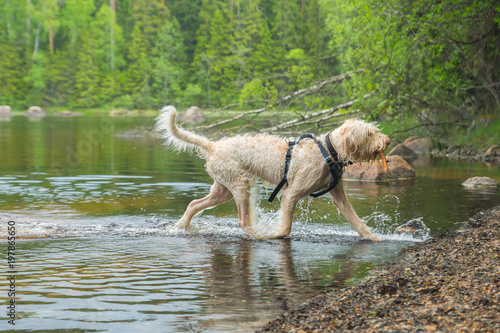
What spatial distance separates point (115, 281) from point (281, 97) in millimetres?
17078

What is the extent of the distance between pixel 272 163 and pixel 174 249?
1908mm

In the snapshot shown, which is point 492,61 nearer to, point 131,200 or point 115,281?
point 131,200

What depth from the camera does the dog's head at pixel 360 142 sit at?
816 centimetres

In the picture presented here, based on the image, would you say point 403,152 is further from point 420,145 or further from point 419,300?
point 419,300

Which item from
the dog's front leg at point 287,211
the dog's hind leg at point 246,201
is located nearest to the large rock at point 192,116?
the dog's hind leg at point 246,201

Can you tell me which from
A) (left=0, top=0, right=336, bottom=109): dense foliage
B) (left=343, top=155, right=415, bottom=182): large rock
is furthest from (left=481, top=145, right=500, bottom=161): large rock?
(left=0, top=0, right=336, bottom=109): dense foliage

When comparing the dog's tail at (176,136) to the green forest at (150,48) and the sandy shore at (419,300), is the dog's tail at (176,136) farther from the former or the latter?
the green forest at (150,48)

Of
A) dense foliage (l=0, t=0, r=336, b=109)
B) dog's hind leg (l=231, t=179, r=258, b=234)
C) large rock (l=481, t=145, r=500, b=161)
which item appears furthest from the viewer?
dense foliage (l=0, t=0, r=336, b=109)

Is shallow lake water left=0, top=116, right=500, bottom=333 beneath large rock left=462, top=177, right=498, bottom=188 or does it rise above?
beneath

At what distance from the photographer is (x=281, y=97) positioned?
22.8 meters

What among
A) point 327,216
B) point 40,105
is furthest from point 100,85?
point 327,216

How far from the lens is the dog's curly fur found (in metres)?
8.24

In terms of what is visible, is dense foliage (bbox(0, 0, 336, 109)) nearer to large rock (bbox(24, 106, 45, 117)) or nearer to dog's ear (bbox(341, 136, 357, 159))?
large rock (bbox(24, 106, 45, 117))

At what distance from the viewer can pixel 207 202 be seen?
9.34 m
